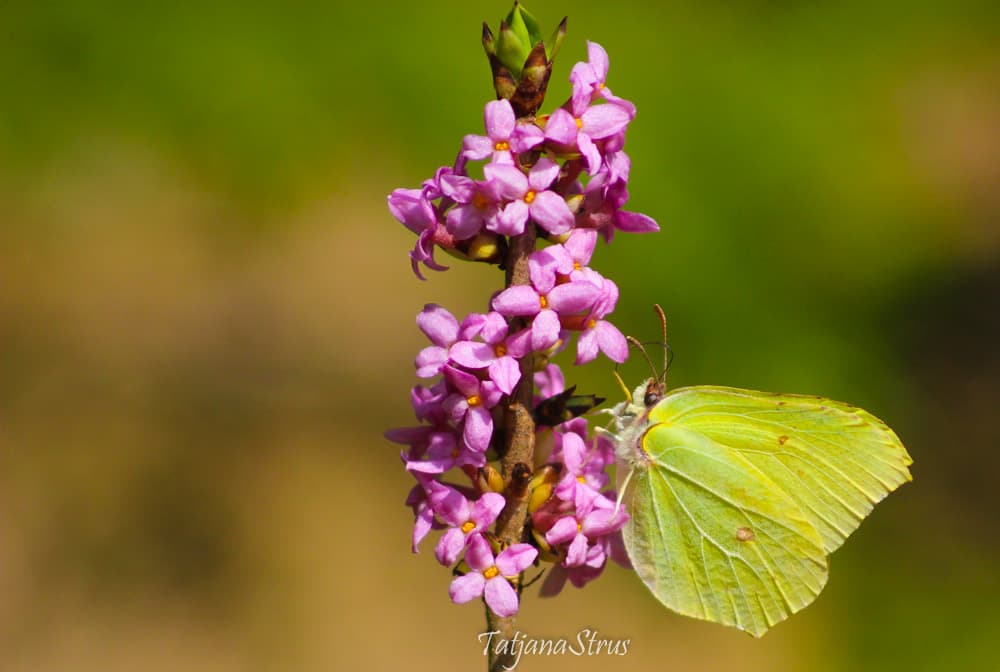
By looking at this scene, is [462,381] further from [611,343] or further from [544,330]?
[611,343]


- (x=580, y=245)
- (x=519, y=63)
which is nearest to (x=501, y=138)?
(x=519, y=63)

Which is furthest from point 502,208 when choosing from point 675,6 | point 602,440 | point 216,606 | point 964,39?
point 964,39

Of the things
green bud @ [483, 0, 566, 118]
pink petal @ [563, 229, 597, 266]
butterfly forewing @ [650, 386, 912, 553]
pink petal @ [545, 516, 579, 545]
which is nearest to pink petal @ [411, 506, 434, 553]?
pink petal @ [545, 516, 579, 545]

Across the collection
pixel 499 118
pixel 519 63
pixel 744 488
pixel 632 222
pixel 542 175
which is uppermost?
pixel 519 63

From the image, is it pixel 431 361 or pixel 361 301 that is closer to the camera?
pixel 431 361

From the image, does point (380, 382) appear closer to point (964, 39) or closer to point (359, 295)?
point (359, 295)

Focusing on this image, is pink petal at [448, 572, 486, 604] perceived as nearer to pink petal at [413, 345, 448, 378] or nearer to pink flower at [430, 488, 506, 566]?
pink flower at [430, 488, 506, 566]

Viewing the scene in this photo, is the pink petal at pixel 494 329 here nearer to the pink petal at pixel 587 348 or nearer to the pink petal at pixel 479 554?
the pink petal at pixel 587 348
